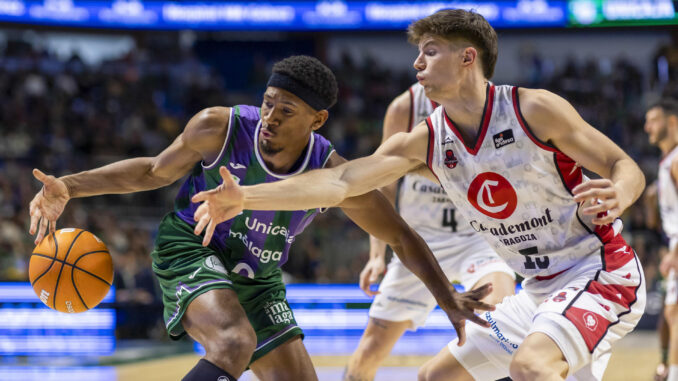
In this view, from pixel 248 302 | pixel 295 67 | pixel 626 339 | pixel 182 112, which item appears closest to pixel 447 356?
pixel 248 302

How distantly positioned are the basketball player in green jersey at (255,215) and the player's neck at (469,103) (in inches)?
22.5

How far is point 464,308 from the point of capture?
3639 mm

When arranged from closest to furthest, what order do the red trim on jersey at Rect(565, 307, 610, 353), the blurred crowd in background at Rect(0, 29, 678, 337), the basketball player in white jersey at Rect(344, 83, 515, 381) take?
1. the red trim on jersey at Rect(565, 307, 610, 353)
2. the basketball player in white jersey at Rect(344, 83, 515, 381)
3. the blurred crowd in background at Rect(0, 29, 678, 337)

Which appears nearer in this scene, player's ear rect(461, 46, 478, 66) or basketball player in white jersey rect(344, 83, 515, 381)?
player's ear rect(461, 46, 478, 66)

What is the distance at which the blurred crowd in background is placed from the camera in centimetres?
1170

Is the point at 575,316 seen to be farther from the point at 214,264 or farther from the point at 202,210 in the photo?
the point at 214,264

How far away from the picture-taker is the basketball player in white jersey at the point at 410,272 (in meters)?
4.83

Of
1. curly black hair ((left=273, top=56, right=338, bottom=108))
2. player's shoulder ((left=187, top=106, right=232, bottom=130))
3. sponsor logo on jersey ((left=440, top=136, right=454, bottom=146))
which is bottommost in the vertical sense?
sponsor logo on jersey ((left=440, top=136, right=454, bottom=146))

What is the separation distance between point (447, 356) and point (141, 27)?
1412cm

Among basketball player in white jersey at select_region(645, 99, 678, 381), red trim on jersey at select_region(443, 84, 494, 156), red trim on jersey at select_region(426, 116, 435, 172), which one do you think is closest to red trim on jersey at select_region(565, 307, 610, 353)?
red trim on jersey at select_region(443, 84, 494, 156)

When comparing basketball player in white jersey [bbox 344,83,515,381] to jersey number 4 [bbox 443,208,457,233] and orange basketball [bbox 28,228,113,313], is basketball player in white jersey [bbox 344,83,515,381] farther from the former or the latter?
orange basketball [bbox 28,228,113,313]

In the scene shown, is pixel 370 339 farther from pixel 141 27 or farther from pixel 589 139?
pixel 141 27

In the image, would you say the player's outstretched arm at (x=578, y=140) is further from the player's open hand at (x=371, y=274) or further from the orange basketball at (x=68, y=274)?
the orange basketball at (x=68, y=274)

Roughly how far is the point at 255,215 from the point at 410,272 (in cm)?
161
